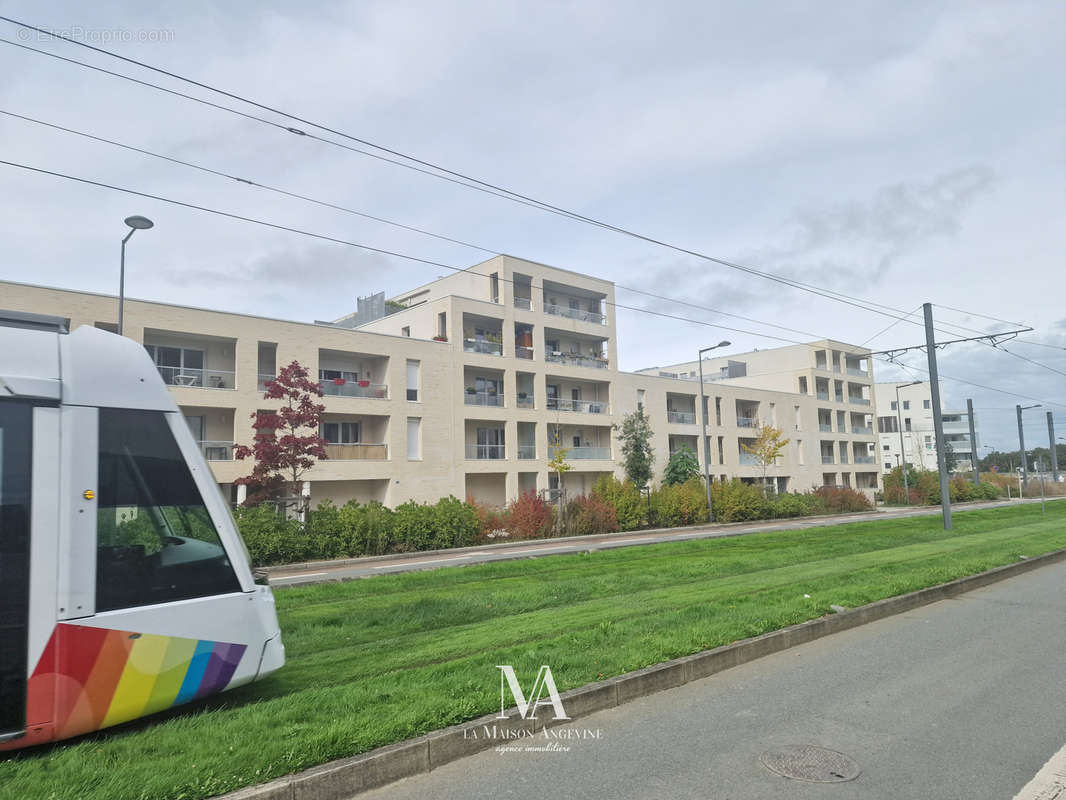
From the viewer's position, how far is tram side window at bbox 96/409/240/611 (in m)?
4.68

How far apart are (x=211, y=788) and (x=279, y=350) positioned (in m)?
29.2

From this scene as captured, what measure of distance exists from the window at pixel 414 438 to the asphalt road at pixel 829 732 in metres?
28.6

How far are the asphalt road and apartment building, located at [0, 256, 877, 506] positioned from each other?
1011 inches

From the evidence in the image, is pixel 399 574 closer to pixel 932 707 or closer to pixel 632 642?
pixel 632 642

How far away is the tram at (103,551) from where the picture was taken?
4344 millimetres

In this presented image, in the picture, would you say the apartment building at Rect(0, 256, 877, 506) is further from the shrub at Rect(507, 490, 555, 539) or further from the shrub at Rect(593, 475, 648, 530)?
the shrub at Rect(507, 490, 555, 539)

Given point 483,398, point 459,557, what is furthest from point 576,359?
point 459,557

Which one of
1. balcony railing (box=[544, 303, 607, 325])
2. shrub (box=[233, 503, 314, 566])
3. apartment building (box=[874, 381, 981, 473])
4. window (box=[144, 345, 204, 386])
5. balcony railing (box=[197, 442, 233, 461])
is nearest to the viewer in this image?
shrub (box=[233, 503, 314, 566])

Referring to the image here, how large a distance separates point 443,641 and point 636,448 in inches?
1429

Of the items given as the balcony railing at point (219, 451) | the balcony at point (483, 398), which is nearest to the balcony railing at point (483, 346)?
the balcony at point (483, 398)

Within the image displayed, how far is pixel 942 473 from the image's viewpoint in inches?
888

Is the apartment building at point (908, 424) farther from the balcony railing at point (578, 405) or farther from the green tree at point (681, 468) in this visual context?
the balcony railing at point (578, 405)

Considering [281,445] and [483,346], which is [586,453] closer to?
[483,346]

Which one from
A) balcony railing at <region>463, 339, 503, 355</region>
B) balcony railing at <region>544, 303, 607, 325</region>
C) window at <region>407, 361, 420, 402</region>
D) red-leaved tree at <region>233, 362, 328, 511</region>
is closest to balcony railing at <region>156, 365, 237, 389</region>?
red-leaved tree at <region>233, 362, 328, 511</region>
